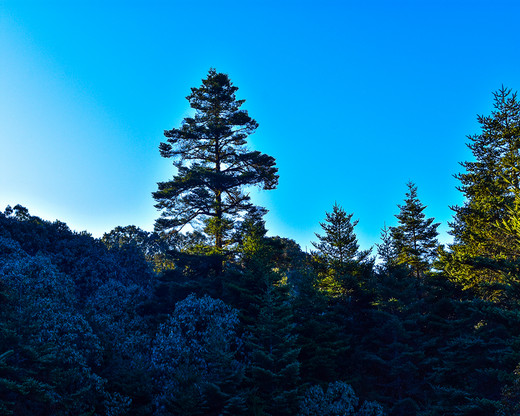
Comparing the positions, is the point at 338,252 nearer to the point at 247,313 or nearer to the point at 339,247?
the point at 339,247

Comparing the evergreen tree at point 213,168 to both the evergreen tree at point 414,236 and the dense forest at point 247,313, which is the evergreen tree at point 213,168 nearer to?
the dense forest at point 247,313

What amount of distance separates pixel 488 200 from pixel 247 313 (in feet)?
61.8

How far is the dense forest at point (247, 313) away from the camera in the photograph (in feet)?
58.1

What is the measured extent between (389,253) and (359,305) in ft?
23.0

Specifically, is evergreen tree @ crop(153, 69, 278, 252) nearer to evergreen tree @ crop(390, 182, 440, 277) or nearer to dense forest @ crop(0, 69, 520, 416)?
dense forest @ crop(0, 69, 520, 416)

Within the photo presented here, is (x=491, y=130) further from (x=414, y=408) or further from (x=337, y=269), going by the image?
(x=414, y=408)

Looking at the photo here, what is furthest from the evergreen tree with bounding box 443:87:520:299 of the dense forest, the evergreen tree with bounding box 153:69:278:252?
the evergreen tree with bounding box 153:69:278:252

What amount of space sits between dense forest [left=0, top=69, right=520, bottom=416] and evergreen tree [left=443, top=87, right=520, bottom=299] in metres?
0.12

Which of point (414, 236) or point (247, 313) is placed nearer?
point (247, 313)

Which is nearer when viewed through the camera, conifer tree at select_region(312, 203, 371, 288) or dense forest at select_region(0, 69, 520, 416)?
dense forest at select_region(0, 69, 520, 416)

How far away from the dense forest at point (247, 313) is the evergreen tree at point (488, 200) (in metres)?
0.12

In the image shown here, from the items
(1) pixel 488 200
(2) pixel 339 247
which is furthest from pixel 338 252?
(1) pixel 488 200

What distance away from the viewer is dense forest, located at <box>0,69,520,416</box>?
17.7 metres

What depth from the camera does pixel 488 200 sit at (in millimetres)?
26922
